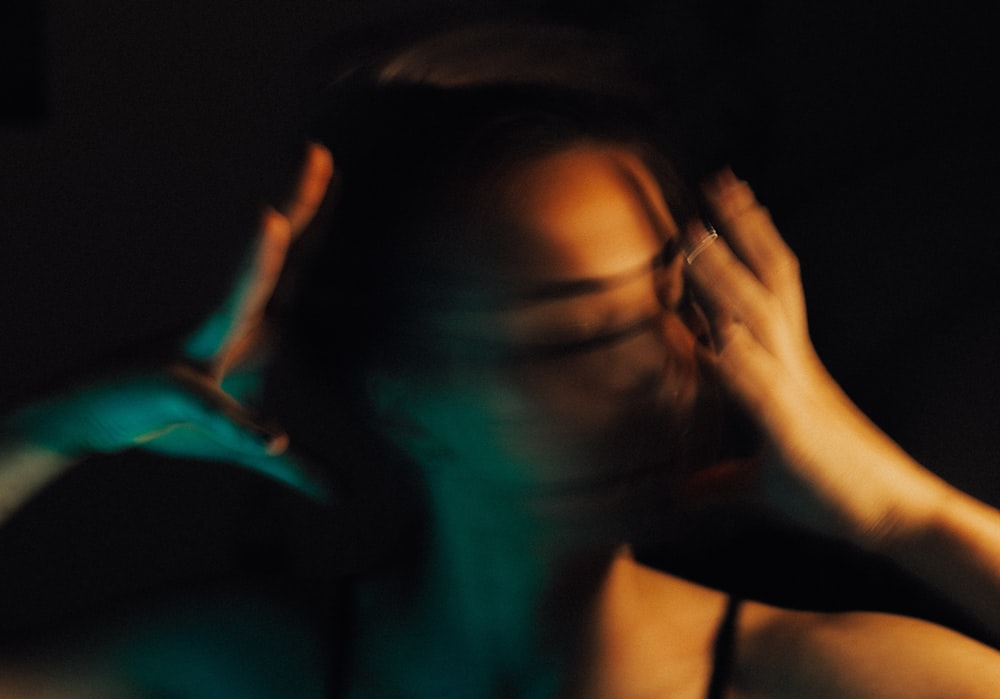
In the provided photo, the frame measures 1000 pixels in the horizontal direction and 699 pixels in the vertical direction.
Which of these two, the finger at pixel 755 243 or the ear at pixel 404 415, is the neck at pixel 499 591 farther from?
the finger at pixel 755 243

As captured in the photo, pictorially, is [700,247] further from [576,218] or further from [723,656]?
[723,656]

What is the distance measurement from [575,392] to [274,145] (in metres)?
0.74

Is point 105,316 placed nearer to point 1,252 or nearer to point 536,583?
point 1,252

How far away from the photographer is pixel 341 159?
84cm

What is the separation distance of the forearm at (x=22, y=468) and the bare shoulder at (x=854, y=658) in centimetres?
55

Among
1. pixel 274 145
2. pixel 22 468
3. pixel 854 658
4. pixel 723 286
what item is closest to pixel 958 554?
pixel 854 658

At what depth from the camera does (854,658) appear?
0.91 metres

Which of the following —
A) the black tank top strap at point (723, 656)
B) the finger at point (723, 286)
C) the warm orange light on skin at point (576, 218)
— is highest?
the warm orange light on skin at point (576, 218)

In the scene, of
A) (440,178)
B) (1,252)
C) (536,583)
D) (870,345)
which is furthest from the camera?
(1,252)

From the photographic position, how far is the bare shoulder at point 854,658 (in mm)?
876

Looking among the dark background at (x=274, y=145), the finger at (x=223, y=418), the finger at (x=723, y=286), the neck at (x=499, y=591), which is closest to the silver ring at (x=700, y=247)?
the finger at (x=723, y=286)

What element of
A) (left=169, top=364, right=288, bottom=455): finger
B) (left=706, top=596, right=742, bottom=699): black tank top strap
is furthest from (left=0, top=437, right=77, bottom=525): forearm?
(left=706, top=596, right=742, bottom=699): black tank top strap

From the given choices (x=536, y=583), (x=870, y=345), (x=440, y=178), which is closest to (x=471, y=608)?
(x=536, y=583)

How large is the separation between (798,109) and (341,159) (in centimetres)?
75
